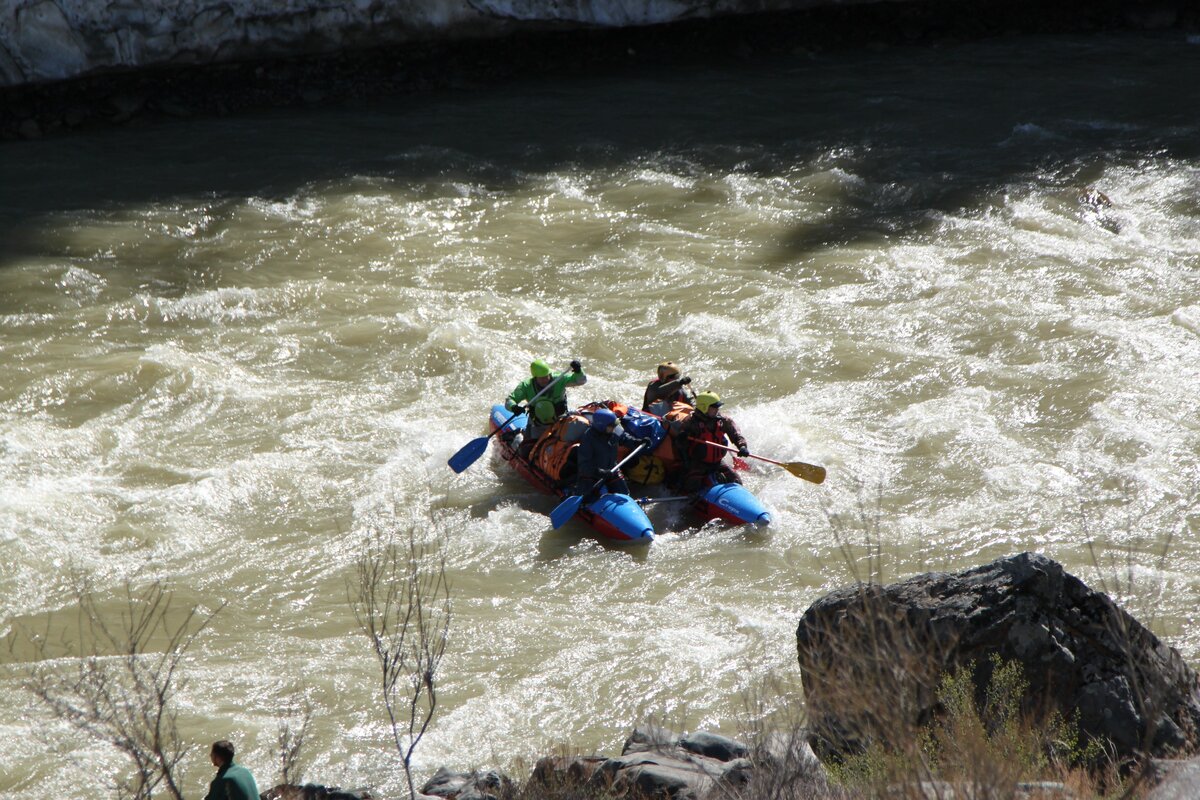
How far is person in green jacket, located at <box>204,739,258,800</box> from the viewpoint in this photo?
4379mm

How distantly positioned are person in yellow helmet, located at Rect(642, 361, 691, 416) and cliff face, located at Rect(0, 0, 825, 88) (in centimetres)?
916

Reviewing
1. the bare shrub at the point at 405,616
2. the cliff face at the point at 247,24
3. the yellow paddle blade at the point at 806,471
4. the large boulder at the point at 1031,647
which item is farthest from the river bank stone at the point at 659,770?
the cliff face at the point at 247,24

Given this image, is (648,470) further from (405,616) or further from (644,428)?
(405,616)

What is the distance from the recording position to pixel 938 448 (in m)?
9.07

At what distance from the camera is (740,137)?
15.5 m

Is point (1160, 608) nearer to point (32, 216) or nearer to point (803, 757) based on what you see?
point (803, 757)

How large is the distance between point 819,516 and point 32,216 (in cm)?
926

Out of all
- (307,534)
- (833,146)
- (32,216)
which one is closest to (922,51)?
(833,146)

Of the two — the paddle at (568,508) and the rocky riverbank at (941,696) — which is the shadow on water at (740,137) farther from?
the rocky riverbank at (941,696)

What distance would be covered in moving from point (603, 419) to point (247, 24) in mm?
10336

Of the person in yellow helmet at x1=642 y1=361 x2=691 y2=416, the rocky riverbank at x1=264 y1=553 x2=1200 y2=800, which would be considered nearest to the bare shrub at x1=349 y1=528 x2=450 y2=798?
the rocky riverbank at x1=264 y1=553 x2=1200 y2=800

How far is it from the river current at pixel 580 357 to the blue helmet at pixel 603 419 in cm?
73

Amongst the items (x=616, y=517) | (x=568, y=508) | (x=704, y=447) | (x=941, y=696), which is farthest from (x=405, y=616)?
(x=941, y=696)

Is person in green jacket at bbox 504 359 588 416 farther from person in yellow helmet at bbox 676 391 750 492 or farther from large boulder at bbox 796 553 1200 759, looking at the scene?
large boulder at bbox 796 553 1200 759
